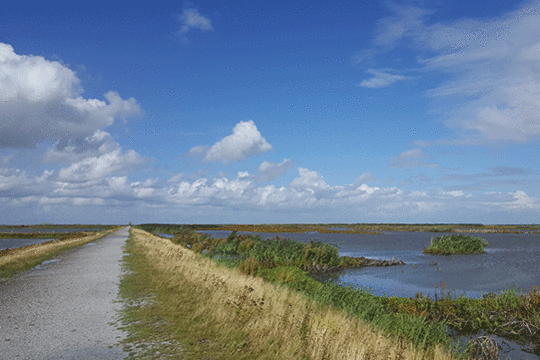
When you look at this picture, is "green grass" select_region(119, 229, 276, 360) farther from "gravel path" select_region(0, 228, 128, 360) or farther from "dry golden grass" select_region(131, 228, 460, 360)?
"gravel path" select_region(0, 228, 128, 360)

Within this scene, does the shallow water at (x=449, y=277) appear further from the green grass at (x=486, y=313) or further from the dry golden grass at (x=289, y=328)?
the dry golden grass at (x=289, y=328)

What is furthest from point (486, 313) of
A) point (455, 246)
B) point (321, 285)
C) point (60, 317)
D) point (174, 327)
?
point (455, 246)

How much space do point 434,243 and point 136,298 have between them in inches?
1729

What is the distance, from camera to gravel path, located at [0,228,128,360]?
25.9 feet

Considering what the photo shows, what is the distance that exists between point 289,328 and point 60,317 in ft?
23.3

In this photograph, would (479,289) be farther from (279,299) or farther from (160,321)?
(160,321)

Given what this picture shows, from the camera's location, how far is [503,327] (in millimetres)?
13555

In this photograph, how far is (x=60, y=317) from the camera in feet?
35.6

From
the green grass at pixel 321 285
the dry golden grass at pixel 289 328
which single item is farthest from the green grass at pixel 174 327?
the green grass at pixel 321 285

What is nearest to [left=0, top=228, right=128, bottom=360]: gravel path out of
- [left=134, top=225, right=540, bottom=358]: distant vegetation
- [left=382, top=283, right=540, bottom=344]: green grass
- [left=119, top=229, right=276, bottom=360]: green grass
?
[left=119, top=229, right=276, bottom=360]: green grass

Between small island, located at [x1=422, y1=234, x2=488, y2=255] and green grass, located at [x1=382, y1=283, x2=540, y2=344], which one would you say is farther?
small island, located at [x1=422, y1=234, x2=488, y2=255]

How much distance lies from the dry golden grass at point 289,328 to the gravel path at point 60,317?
8.09ft

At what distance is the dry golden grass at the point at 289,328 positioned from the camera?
6828 millimetres

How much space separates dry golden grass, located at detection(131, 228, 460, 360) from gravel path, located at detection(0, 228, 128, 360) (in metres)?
2.47
